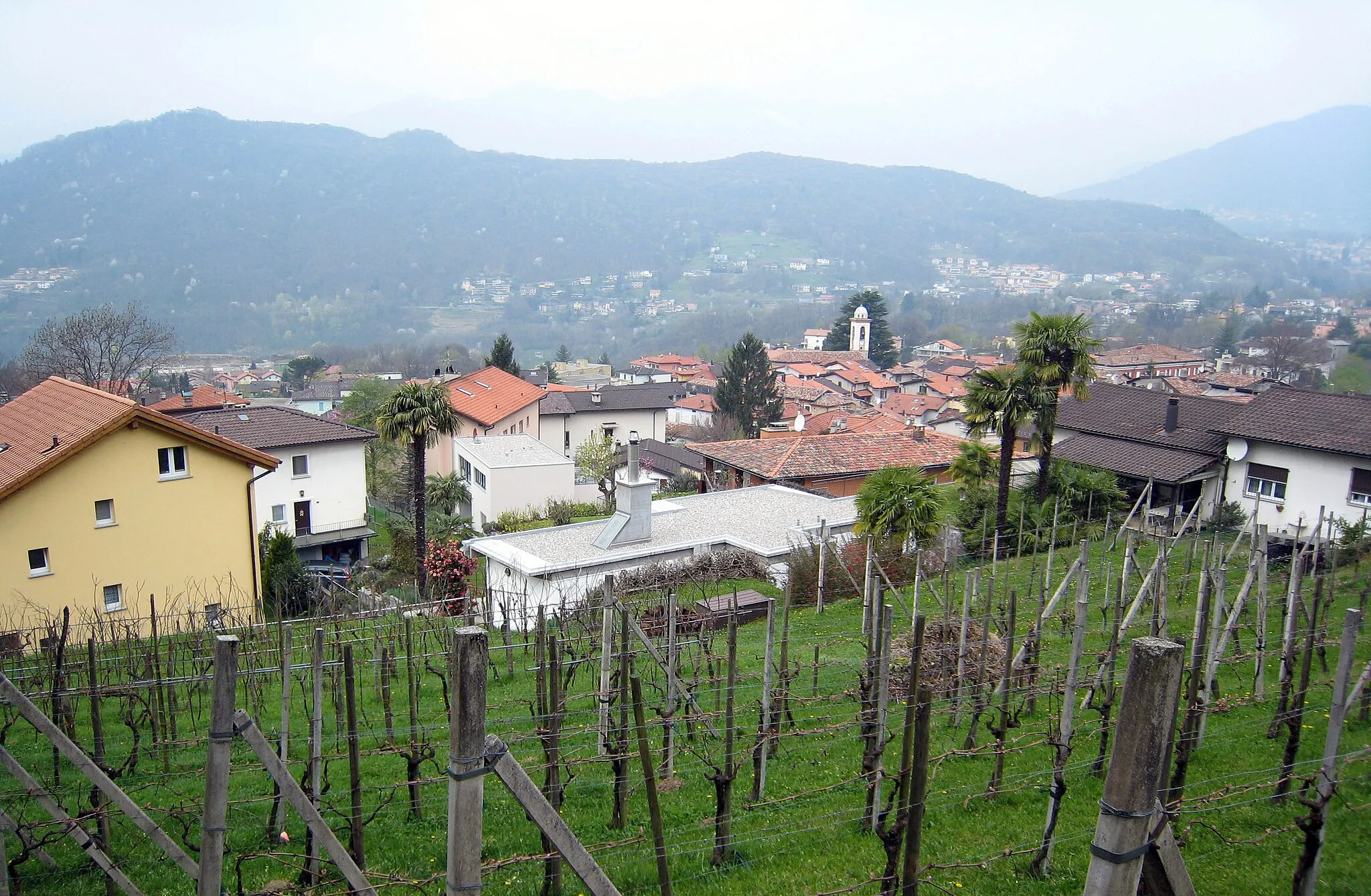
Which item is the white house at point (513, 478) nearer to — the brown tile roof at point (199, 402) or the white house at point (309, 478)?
the white house at point (309, 478)

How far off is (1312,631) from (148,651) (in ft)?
44.7

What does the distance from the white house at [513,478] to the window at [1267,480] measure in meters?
26.7

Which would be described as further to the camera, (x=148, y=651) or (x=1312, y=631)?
(x=148, y=651)

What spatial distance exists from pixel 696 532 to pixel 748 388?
155 ft

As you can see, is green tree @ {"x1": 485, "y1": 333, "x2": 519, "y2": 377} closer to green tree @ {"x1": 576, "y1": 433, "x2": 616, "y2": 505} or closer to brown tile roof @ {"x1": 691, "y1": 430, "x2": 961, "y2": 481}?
green tree @ {"x1": 576, "y1": 433, "x2": 616, "y2": 505}

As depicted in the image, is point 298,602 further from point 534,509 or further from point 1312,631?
point 1312,631

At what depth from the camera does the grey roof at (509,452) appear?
41.2 meters

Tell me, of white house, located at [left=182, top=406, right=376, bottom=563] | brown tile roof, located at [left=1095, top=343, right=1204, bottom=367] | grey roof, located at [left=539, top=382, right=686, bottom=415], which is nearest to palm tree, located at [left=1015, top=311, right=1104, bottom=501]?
white house, located at [left=182, top=406, right=376, bottom=563]

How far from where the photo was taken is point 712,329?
19050cm

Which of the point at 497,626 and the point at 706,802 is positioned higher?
the point at 706,802

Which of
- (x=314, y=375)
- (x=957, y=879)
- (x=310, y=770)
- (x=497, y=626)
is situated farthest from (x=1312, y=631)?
(x=314, y=375)

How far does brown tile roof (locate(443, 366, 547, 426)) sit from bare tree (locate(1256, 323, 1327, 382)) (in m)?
76.8

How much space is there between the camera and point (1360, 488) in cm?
2427

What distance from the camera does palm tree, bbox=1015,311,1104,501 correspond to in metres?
24.9
